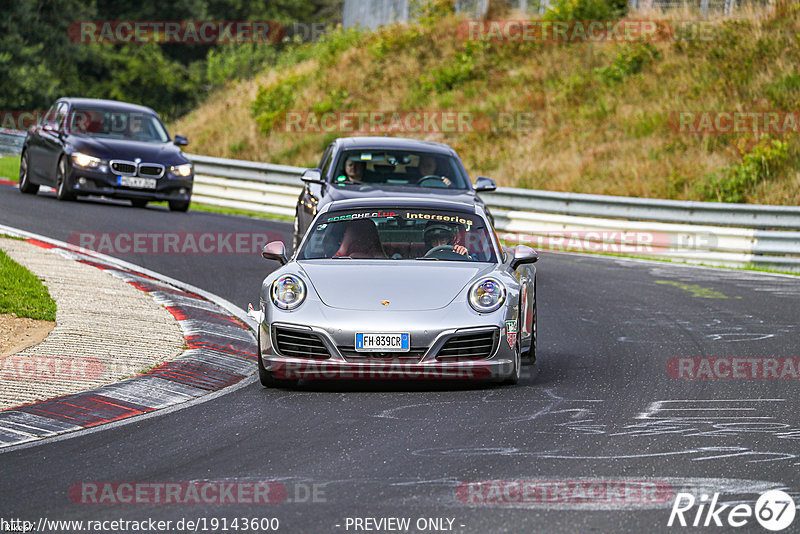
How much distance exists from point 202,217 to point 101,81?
87.2 feet

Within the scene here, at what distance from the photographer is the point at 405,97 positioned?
32.5m

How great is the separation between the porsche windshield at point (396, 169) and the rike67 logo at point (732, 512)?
9115 millimetres

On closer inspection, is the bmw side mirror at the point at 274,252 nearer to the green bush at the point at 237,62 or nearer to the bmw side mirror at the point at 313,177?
the bmw side mirror at the point at 313,177

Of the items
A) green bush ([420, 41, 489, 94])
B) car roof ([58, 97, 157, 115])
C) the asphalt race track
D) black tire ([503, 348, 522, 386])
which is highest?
green bush ([420, 41, 489, 94])

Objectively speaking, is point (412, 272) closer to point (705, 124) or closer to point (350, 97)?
point (705, 124)

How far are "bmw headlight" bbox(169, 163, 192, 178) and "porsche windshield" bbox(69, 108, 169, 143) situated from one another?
983mm

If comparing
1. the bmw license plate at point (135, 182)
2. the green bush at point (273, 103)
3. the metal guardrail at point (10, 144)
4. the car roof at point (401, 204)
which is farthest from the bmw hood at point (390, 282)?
the metal guardrail at point (10, 144)

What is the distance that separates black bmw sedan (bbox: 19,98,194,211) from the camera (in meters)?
20.5

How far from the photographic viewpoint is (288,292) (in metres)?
8.70

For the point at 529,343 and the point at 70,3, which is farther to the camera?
the point at 70,3

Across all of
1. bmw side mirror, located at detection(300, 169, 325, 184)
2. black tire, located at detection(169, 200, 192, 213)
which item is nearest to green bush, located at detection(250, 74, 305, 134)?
black tire, located at detection(169, 200, 192, 213)

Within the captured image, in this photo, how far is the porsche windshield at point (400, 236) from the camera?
945 centimetres

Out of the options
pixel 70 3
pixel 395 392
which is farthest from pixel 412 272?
pixel 70 3

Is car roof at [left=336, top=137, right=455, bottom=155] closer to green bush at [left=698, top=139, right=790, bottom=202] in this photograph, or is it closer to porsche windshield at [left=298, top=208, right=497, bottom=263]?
porsche windshield at [left=298, top=208, right=497, bottom=263]
